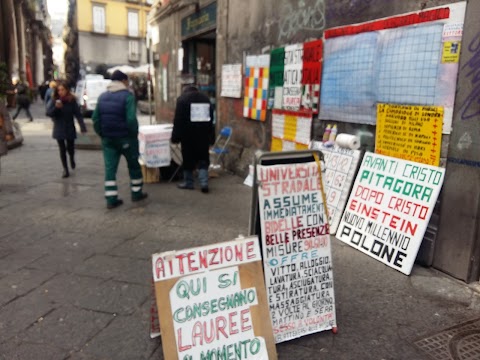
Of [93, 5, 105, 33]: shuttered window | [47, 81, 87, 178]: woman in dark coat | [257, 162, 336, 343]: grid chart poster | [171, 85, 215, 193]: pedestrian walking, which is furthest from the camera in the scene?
[93, 5, 105, 33]: shuttered window

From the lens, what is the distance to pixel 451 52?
3.38 m

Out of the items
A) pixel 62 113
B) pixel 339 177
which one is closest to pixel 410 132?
pixel 339 177

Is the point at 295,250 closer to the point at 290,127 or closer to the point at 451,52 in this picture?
the point at 451,52

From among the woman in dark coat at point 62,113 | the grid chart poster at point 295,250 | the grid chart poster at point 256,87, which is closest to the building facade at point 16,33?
the woman in dark coat at point 62,113

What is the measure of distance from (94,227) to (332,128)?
2912mm

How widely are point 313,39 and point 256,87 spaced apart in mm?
1603

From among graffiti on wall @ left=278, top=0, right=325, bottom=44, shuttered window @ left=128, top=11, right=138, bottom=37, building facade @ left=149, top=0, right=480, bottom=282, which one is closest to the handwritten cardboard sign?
building facade @ left=149, top=0, right=480, bottom=282

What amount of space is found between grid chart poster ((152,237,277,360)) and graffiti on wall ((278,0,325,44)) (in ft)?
12.0

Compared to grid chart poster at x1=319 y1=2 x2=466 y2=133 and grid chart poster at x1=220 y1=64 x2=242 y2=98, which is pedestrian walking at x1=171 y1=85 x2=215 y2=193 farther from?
grid chart poster at x1=319 y1=2 x2=466 y2=133

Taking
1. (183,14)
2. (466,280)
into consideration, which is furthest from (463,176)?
(183,14)

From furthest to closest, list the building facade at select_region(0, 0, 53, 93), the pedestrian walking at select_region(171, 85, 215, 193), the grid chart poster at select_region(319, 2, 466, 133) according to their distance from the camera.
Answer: the building facade at select_region(0, 0, 53, 93), the pedestrian walking at select_region(171, 85, 215, 193), the grid chart poster at select_region(319, 2, 466, 133)

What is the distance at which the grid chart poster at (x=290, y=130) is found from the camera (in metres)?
5.40

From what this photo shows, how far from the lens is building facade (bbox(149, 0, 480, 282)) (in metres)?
3.29

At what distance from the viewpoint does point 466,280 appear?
3.36m
